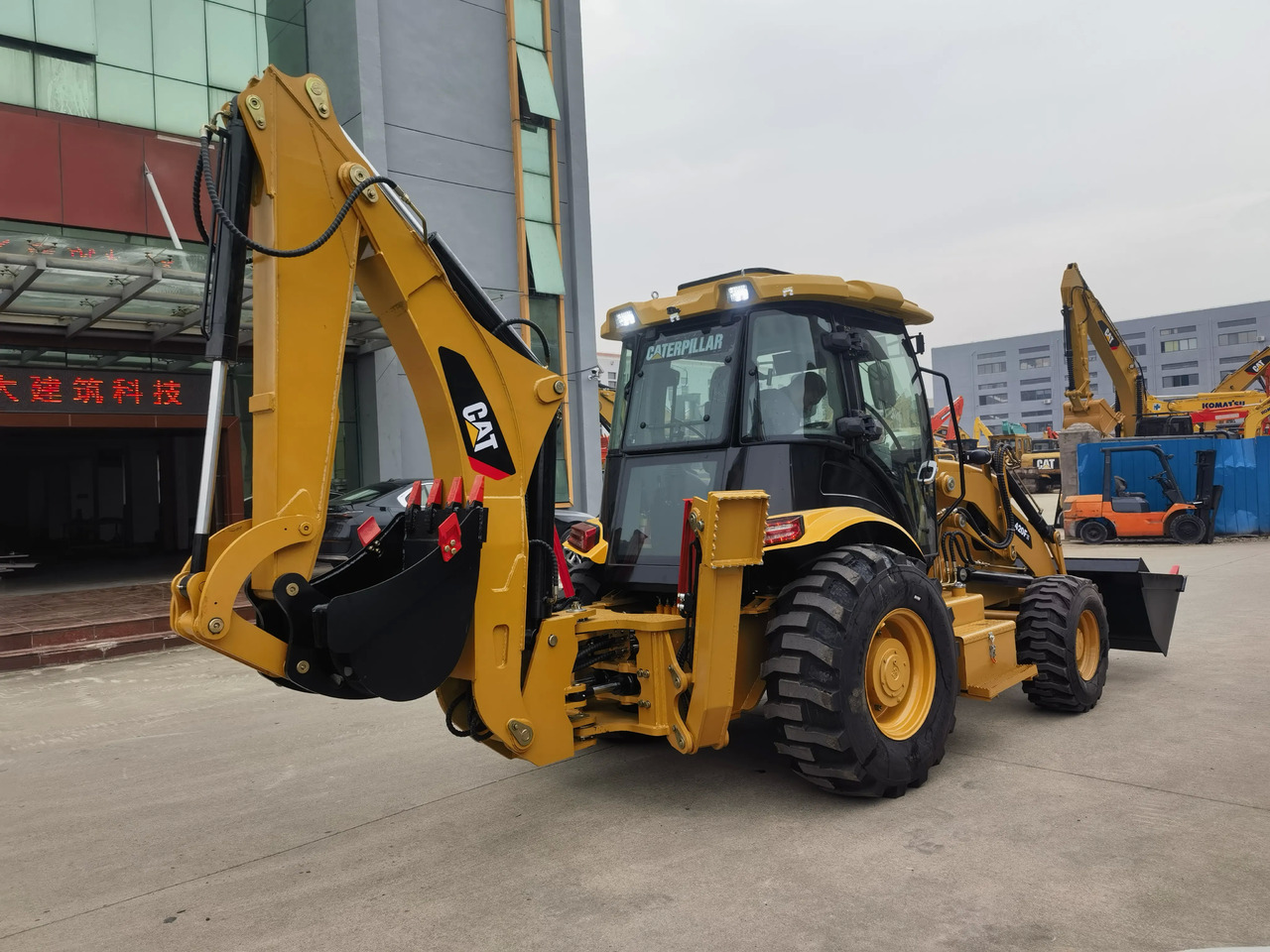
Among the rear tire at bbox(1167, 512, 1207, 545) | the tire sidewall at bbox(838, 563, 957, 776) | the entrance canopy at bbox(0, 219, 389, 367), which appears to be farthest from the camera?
the rear tire at bbox(1167, 512, 1207, 545)

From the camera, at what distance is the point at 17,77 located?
13.7 metres

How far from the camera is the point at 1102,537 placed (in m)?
17.4

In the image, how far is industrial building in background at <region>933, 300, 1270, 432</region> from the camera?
274 feet

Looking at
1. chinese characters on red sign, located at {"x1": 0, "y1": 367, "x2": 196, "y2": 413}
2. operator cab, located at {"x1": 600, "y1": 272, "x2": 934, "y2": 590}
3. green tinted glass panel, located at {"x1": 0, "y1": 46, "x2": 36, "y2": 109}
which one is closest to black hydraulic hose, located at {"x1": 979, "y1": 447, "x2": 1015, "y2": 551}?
operator cab, located at {"x1": 600, "y1": 272, "x2": 934, "y2": 590}

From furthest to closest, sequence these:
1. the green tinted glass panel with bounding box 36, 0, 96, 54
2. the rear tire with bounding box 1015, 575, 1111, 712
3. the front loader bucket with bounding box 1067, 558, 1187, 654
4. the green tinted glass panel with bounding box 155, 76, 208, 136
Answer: the green tinted glass panel with bounding box 155, 76, 208, 136, the green tinted glass panel with bounding box 36, 0, 96, 54, the front loader bucket with bounding box 1067, 558, 1187, 654, the rear tire with bounding box 1015, 575, 1111, 712

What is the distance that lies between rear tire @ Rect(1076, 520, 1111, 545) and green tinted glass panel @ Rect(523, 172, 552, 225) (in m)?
12.1

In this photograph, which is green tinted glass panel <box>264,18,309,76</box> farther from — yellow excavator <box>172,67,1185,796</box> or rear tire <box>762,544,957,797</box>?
rear tire <box>762,544,957,797</box>

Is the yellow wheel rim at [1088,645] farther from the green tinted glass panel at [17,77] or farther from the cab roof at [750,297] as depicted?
the green tinted glass panel at [17,77]

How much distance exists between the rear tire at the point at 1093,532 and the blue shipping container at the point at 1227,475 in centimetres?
102

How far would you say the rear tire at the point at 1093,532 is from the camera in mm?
17359

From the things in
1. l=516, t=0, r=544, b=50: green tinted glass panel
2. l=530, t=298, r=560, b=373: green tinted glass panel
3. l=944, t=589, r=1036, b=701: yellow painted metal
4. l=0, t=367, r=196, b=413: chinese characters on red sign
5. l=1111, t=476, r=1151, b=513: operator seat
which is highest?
l=516, t=0, r=544, b=50: green tinted glass panel

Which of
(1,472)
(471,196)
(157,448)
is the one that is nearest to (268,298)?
(471,196)

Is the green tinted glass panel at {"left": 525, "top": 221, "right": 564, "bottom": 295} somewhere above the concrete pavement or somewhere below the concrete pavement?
above

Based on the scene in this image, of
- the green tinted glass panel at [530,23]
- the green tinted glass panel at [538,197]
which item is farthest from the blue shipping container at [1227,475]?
the green tinted glass panel at [530,23]
